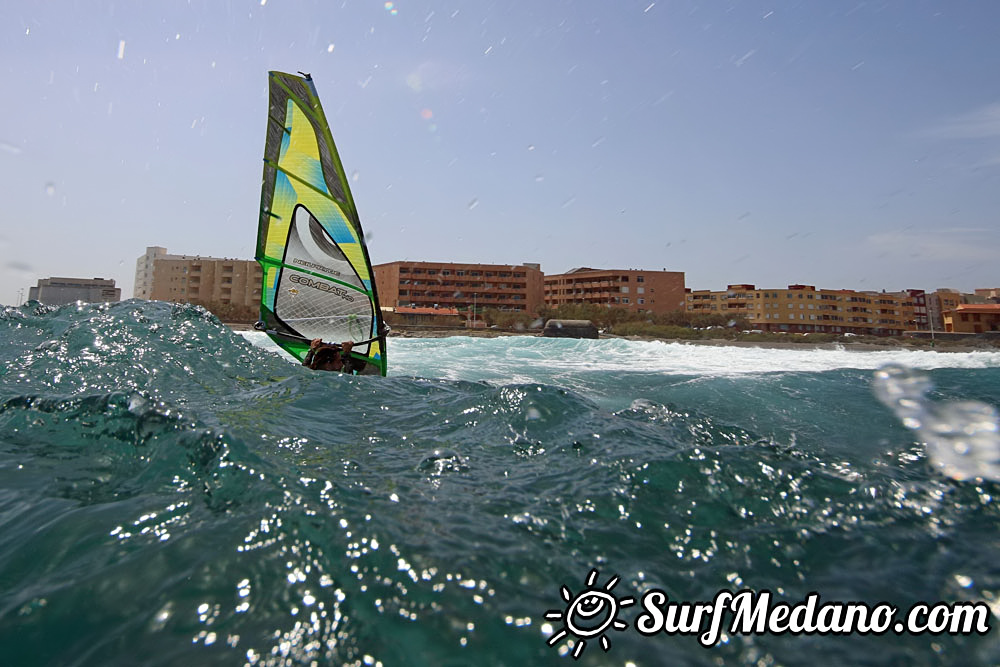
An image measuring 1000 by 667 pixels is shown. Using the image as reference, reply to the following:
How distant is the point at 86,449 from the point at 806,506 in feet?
13.3

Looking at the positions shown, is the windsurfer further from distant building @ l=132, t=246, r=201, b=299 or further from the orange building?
distant building @ l=132, t=246, r=201, b=299

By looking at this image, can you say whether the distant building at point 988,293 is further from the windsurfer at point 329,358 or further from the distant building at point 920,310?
the windsurfer at point 329,358

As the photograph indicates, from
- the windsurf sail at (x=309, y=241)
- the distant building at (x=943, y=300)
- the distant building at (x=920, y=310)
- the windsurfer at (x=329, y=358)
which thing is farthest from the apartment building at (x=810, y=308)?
the windsurfer at (x=329, y=358)

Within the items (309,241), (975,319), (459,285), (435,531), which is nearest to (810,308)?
(975,319)

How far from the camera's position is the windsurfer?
9.55m

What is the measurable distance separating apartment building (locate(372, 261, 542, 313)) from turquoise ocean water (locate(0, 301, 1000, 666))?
8050 cm

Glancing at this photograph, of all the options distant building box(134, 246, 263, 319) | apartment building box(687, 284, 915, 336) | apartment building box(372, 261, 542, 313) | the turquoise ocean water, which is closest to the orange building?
apartment building box(687, 284, 915, 336)

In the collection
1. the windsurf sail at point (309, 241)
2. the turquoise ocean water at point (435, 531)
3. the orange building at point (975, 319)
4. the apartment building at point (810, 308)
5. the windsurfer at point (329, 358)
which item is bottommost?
the turquoise ocean water at point (435, 531)

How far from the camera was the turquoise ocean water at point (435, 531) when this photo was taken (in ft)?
4.31

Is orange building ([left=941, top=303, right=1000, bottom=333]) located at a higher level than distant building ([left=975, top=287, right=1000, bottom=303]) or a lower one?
lower

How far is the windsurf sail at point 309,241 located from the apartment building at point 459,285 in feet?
237

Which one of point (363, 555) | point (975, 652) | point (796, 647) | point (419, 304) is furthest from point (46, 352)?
point (419, 304)

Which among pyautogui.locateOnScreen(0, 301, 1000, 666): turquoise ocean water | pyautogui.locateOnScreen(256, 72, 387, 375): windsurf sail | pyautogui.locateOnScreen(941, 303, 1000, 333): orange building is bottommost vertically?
pyautogui.locateOnScreen(0, 301, 1000, 666): turquoise ocean water

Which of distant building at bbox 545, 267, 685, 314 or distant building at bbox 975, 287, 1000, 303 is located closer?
distant building at bbox 545, 267, 685, 314
